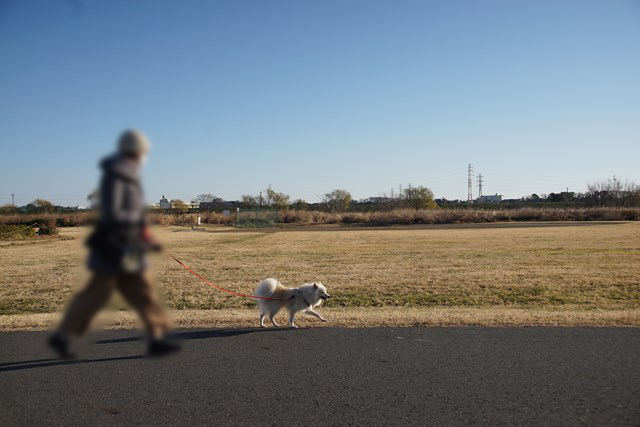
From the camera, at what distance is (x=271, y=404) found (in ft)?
54.4

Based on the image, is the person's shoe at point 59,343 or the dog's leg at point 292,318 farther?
A: the dog's leg at point 292,318

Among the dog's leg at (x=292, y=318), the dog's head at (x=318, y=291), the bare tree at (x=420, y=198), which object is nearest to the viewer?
the dog's head at (x=318, y=291)

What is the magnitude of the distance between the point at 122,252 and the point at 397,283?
104 ft

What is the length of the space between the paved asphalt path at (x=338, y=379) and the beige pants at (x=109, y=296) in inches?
615

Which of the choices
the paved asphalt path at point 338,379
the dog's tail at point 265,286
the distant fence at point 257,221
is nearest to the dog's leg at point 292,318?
the paved asphalt path at point 338,379

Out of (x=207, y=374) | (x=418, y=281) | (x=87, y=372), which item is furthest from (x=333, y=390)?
(x=418, y=281)

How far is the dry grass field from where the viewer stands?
2381 centimetres

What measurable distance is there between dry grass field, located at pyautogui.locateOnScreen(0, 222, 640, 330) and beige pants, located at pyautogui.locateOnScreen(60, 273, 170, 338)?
14524mm

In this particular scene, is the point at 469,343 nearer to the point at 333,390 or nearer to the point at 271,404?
the point at 333,390

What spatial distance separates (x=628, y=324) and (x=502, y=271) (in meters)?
13.6

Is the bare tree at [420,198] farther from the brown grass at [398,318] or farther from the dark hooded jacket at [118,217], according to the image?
the dark hooded jacket at [118,217]

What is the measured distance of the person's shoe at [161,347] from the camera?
858 mm

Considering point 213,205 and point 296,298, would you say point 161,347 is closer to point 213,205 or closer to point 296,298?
point 213,205

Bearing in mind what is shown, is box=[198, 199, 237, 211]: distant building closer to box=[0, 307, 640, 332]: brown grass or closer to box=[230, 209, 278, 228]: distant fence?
box=[0, 307, 640, 332]: brown grass
